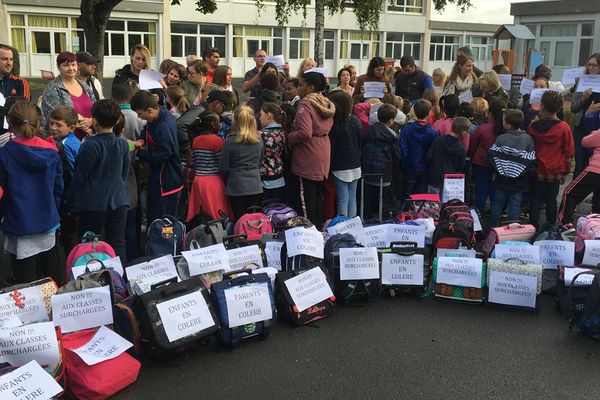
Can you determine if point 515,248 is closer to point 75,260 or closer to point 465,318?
point 465,318

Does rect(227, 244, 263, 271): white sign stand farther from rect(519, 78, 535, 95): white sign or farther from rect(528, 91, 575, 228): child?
rect(519, 78, 535, 95): white sign

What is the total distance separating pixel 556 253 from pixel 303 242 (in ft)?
7.77

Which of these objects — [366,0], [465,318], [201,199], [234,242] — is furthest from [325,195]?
[366,0]

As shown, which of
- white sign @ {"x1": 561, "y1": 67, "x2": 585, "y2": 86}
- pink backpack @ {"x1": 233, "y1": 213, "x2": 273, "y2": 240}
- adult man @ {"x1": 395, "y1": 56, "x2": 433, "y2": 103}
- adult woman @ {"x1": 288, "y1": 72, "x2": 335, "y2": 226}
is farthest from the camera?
adult man @ {"x1": 395, "y1": 56, "x2": 433, "y2": 103}

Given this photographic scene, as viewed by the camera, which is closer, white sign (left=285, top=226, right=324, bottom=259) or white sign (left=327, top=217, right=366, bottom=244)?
white sign (left=285, top=226, right=324, bottom=259)

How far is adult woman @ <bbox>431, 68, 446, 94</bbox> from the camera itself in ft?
31.5

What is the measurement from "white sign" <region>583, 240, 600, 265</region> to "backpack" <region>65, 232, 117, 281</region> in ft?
13.5

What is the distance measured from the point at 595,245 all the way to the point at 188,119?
13.7ft

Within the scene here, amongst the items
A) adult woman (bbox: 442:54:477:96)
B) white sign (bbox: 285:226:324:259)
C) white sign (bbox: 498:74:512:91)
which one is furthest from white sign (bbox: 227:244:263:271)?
white sign (bbox: 498:74:512:91)

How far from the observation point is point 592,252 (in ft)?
17.4

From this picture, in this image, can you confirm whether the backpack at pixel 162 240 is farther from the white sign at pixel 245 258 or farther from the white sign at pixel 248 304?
the white sign at pixel 248 304

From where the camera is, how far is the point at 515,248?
17.3ft

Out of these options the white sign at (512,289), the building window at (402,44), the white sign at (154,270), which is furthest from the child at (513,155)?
the building window at (402,44)

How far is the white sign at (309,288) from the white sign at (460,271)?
3.49 feet
